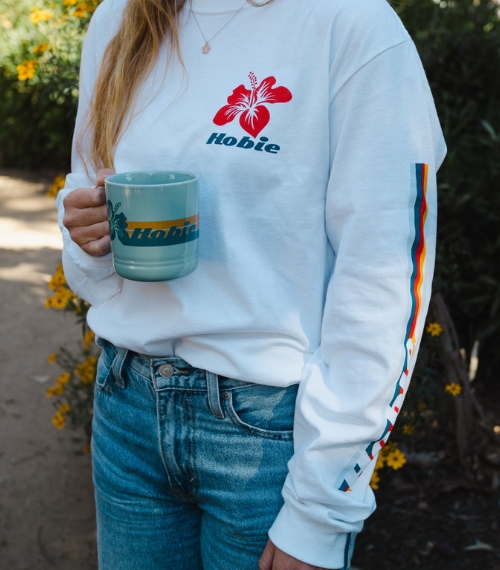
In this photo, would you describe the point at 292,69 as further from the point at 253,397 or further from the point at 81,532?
the point at 81,532

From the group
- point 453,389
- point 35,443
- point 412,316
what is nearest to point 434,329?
point 453,389

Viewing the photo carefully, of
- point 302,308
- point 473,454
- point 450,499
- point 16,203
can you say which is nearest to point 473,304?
point 473,454

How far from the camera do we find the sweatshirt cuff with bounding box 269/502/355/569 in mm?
1062

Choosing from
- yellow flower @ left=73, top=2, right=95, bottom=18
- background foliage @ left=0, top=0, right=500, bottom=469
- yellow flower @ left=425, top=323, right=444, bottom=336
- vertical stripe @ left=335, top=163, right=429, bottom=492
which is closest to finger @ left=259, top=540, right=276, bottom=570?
vertical stripe @ left=335, top=163, right=429, bottom=492

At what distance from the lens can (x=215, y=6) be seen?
119 cm

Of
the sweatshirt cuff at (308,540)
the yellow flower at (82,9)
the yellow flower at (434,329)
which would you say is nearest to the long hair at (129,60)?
the sweatshirt cuff at (308,540)

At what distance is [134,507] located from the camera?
4.22 feet

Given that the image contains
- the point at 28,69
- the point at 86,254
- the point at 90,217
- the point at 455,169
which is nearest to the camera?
the point at 90,217

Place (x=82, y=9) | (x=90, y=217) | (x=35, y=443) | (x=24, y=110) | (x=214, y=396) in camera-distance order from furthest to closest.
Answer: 1. (x=24, y=110)
2. (x=35, y=443)
3. (x=82, y=9)
4. (x=90, y=217)
5. (x=214, y=396)

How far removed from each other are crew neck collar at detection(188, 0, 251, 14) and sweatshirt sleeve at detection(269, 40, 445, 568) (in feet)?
0.92

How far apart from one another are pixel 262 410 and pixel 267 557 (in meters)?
0.24

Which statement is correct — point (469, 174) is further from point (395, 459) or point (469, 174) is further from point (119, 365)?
point (119, 365)

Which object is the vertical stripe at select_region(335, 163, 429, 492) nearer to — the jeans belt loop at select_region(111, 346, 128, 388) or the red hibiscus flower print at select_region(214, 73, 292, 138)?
the red hibiscus flower print at select_region(214, 73, 292, 138)

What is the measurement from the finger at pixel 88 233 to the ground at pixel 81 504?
1.82 meters
